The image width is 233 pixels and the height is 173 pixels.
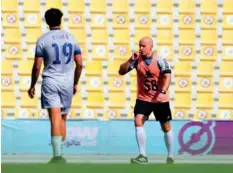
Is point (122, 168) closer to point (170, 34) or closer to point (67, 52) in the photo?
point (67, 52)

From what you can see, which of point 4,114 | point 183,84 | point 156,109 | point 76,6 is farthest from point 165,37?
point 156,109

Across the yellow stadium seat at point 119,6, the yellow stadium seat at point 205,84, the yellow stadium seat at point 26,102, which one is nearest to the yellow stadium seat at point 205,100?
the yellow stadium seat at point 205,84

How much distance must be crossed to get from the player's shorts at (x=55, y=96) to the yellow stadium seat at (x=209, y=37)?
570 centimetres

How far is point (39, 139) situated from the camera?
13.9 meters

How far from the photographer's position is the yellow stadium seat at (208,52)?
47.6 feet

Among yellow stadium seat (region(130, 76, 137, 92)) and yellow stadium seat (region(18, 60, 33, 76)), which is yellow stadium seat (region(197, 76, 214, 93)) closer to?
yellow stadium seat (region(130, 76, 137, 92))

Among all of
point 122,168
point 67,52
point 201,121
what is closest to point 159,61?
point 67,52

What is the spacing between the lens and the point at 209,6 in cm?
1445

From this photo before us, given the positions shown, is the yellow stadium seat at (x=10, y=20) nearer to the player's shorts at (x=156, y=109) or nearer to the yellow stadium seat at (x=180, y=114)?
the yellow stadium seat at (x=180, y=114)

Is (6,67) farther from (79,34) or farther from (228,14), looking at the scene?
(228,14)

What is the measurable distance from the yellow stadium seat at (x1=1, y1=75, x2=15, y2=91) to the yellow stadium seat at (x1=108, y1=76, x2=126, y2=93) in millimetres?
1545

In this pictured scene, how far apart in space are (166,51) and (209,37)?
73 centimetres

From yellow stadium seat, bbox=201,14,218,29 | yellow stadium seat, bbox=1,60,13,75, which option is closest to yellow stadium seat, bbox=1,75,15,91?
yellow stadium seat, bbox=1,60,13,75

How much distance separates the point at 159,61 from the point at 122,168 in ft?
10.5
